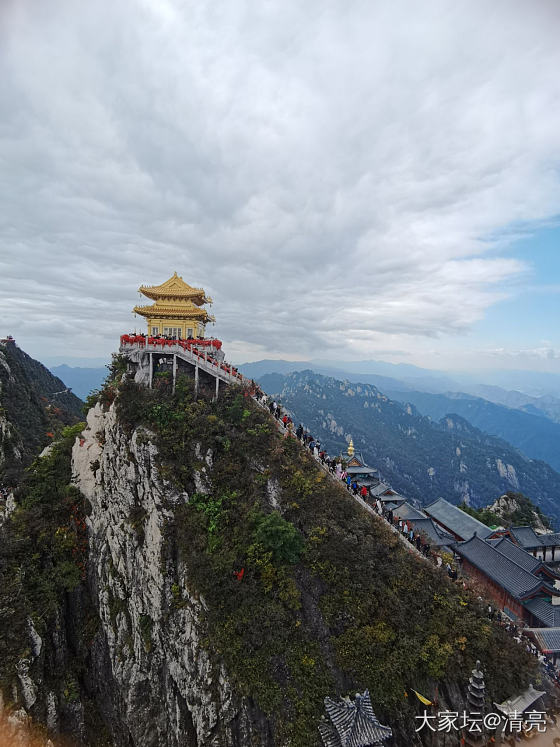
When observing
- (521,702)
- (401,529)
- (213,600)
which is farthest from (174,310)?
(521,702)

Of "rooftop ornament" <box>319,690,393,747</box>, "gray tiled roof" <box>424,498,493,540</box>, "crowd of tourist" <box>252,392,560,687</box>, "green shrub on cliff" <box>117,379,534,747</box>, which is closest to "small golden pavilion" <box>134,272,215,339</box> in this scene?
"crowd of tourist" <box>252,392,560,687</box>

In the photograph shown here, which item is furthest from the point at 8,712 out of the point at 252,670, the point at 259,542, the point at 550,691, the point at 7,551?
the point at 550,691

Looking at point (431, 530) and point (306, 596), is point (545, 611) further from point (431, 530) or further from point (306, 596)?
point (306, 596)

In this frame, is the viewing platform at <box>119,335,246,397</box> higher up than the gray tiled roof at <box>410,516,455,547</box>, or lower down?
higher up

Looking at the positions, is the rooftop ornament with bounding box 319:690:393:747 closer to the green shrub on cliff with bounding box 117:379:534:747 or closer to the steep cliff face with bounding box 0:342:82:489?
the green shrub on cliff with bounding box 117:379:534:747

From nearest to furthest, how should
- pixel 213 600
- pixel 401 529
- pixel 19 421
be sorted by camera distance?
pixel 213 600 < pixel 401 529 < pixel 19 421
